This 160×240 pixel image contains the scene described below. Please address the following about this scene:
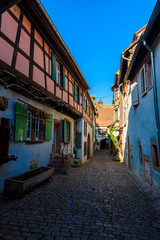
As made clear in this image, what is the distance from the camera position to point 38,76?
6633mm

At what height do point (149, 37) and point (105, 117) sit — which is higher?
point (105, 117)

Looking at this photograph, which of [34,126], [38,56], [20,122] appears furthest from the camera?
[34,126]


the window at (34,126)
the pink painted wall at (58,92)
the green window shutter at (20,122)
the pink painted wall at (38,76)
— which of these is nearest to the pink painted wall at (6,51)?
the pink painted wall at (38,76)

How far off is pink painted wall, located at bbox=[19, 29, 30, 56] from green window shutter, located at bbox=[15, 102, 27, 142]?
2086 millimetres

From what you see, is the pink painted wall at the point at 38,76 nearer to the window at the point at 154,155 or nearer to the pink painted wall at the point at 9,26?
the pink painted wall at the point at 9,26

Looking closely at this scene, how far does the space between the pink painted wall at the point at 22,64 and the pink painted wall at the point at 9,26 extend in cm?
59

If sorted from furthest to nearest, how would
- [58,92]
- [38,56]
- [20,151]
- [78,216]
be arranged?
1. [58,92]
2. [38,56]
3. [20,151]
4. [78,216]

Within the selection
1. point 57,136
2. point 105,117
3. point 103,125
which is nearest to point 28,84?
point 57,136

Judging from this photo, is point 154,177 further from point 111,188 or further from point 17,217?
point 17,217

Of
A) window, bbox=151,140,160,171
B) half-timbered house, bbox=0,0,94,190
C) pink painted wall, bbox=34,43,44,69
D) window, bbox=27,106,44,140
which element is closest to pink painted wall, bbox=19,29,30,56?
half-timbered house, bbox=0,0,94,190

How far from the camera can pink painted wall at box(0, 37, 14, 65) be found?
463 cm

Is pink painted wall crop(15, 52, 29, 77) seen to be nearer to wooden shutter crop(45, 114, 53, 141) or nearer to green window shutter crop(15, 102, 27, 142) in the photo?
green window shutter crop(15, 102, 27, 142)

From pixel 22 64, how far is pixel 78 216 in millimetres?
5169

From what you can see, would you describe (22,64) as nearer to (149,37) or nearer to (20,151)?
(20,151)
